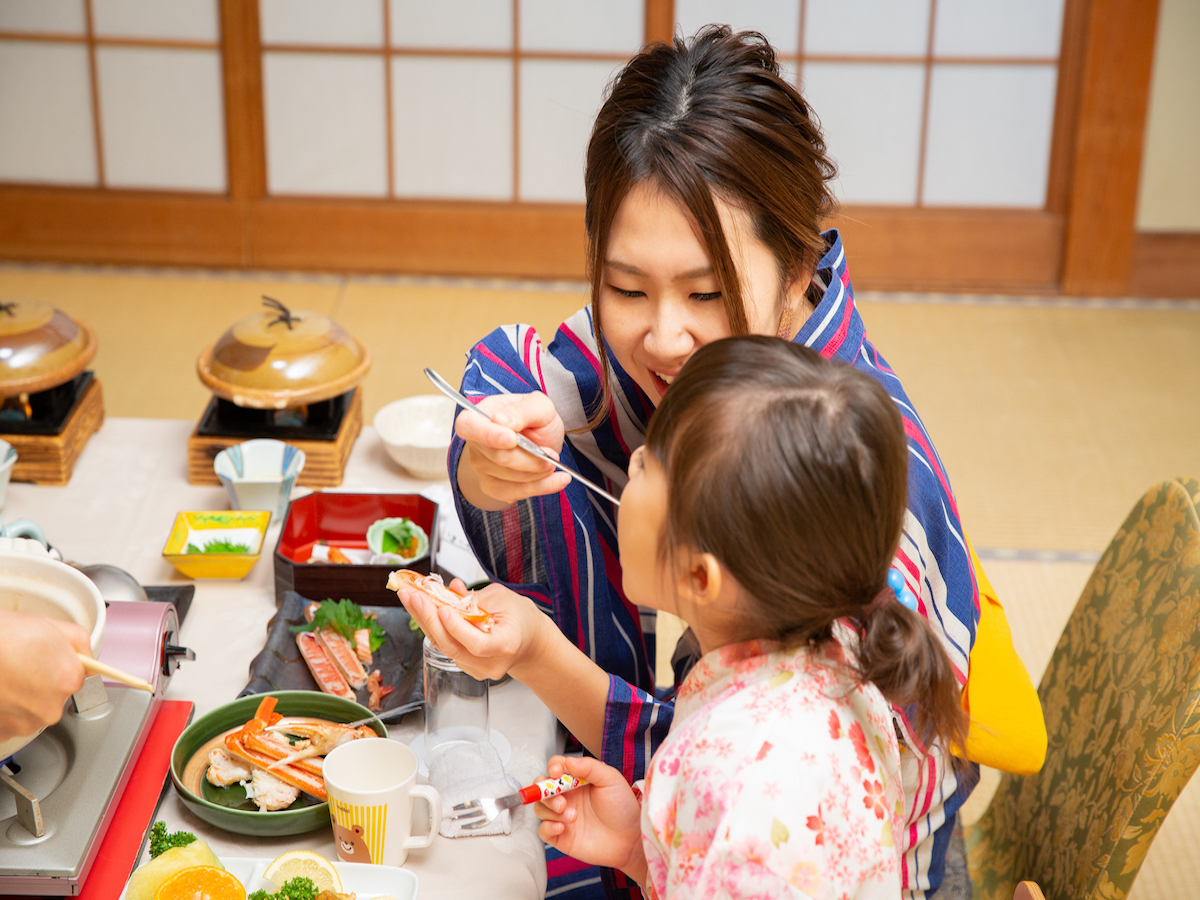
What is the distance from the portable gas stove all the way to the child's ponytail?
721mm

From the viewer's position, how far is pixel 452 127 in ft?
13.6

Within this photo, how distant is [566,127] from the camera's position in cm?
413

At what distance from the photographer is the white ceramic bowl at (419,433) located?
1.92m

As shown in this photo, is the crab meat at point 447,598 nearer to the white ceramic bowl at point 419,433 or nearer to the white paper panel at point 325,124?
the white ceramic bowl at point 419,433

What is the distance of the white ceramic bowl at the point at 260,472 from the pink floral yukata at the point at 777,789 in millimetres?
965

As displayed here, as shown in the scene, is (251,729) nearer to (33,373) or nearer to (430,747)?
(430,747)

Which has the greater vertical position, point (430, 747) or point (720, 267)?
point (720, 267)

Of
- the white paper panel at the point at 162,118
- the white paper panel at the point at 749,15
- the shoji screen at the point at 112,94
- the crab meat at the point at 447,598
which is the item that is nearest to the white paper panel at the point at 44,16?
the shoji screen at the point at 112,94

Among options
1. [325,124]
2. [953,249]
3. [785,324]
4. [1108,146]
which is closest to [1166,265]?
[1108,146]

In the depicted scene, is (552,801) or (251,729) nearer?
(552,801)

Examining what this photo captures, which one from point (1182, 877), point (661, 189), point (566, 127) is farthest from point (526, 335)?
point (566, 127)

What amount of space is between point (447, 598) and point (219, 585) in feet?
1.89

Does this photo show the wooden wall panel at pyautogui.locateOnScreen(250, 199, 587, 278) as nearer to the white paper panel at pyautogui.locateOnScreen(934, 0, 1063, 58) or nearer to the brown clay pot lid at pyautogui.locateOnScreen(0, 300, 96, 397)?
the white paper panel at pyautogui.locateOnScreen(934, 0, 1063, 58)

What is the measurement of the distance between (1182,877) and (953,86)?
9.36 ft
